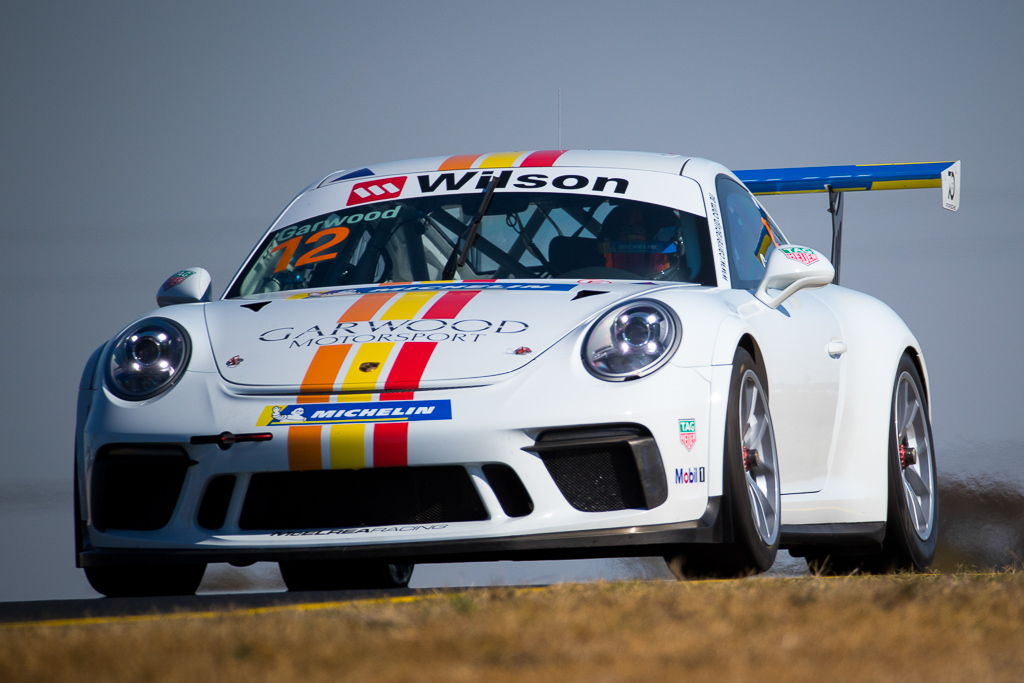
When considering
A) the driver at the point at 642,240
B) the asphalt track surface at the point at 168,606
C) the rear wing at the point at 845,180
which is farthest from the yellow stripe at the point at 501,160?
the rear wing at the point at 845,180

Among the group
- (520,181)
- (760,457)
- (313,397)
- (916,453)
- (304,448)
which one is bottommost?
(916,453)

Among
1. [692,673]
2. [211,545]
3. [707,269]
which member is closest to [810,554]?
[707,269]

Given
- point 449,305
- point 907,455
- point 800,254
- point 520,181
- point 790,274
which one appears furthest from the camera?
point 907,455

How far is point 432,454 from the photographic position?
15.5 ft

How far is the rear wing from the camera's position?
31.4ft

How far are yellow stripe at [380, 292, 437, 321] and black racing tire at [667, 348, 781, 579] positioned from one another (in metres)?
0.99

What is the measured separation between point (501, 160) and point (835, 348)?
1477mm

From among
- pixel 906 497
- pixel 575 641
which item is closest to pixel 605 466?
pixel 575 641

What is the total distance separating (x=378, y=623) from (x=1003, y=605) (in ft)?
4.70

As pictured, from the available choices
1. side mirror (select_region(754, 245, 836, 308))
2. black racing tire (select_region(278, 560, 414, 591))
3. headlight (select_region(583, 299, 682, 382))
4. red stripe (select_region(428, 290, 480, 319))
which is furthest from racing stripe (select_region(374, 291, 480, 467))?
black racing tire (select_region(278, 560, 414, 591))

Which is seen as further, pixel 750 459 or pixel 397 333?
pixel 750 459

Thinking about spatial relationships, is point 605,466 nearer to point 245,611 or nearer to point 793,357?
point 245,611

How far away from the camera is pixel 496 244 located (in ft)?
20.1

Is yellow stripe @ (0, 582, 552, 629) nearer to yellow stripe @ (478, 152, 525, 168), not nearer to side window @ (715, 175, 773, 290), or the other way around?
side window @ (715, 175, 773, 290)
